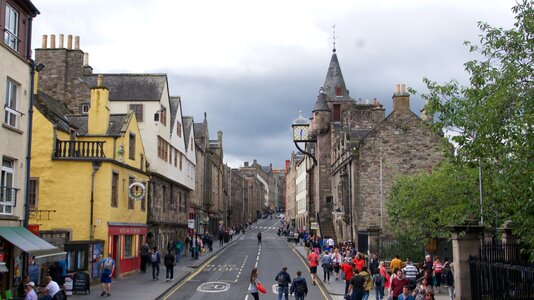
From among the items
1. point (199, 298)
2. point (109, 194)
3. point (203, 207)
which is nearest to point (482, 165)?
point (199, 298)

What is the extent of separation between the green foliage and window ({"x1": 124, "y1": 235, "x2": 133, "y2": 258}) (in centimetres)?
1455

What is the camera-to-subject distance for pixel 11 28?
19141 millimetres

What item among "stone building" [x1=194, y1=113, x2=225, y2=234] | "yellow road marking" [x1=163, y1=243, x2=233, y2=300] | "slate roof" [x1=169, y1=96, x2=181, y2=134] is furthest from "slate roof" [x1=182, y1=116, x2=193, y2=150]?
"yellow road marking" [x1=163, y1=243, x2=233, y2=300]

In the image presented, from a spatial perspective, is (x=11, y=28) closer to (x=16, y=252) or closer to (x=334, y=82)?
(x=16, y=252)

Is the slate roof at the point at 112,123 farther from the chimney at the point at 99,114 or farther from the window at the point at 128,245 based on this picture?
the window at the point at 128,245

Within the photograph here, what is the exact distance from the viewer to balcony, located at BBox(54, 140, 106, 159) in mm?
27641

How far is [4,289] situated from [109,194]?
31.9 feet

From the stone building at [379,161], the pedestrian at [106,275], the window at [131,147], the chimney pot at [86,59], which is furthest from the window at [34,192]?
the stone building at [379,161]

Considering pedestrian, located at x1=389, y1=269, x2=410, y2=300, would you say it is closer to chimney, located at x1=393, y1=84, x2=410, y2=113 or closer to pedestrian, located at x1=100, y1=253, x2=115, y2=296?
pedestrian, located at x1=100, y1=253, x2=115, y2=296

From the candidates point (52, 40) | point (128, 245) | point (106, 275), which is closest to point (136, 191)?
point (128, 245)

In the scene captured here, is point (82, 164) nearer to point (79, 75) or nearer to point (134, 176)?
point (134, 176)

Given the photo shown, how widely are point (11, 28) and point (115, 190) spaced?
11.6 meters

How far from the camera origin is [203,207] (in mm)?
65438

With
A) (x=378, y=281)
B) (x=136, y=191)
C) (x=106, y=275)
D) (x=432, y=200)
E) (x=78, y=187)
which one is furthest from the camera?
(x=136, y=191)
